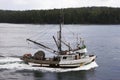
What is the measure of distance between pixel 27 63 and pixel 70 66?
6650 millimetres

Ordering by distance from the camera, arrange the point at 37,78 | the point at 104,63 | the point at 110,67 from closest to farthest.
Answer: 1. the point at 37,78
2. the point at 110,67
3. the point at 104,63


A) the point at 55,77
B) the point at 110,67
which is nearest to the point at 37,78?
the point at 55,77

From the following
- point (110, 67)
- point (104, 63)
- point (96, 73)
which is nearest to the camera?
point (96, 73)

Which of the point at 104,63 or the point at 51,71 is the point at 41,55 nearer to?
the point at 51,71

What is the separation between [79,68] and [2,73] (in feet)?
39.6

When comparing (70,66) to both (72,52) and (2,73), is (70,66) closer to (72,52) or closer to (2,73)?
(72,52)

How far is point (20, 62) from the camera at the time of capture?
6206 cm

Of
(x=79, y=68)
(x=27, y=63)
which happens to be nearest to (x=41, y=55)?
(x=27, y=63)

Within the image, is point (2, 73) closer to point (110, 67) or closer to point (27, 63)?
point (27, 63)

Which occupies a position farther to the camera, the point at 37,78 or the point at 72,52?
the point at 72,52

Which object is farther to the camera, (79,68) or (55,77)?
(79,68)

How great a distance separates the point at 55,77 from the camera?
178 feet

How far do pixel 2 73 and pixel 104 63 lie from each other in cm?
1874

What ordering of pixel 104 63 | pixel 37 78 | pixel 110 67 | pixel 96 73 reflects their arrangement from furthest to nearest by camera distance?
pixel 104 63 → pixel 110 67 → pixel 96 73 → pixel 37 78
